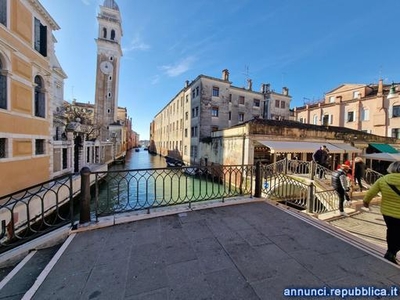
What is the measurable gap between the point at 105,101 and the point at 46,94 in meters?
24.9

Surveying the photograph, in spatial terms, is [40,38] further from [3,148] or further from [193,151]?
[193,151]

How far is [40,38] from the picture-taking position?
9750mm

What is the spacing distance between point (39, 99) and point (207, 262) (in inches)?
474

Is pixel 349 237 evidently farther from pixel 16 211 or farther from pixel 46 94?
pixel 46 94

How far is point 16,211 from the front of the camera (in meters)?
6.30

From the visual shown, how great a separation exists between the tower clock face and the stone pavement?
119 feet

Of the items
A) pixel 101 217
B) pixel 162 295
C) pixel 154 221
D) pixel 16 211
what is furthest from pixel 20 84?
pixel 162 295

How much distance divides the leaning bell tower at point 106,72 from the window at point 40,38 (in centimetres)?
2306

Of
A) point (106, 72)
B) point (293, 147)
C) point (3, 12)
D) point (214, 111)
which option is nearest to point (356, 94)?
point (293, 147)

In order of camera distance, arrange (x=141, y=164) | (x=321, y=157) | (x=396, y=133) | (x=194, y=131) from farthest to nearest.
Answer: (x=141, y=164)
(x=194, y=131)
(x=396, y=133)
(x=321, y=157)

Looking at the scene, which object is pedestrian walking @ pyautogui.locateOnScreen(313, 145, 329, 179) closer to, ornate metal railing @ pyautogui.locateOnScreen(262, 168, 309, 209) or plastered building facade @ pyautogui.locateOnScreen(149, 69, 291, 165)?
ornate metal railing @ pyautogui.locateOnScreen(262, 168, 309, 209)

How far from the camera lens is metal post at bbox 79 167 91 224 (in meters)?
3.42

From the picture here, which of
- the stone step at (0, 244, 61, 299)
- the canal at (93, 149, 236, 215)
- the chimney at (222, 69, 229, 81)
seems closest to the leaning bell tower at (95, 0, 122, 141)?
the canal at (93, 149, 236, 215)

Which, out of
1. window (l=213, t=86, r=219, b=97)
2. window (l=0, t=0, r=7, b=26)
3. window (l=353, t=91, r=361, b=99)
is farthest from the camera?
window (l=353, t=91, r=361, b=99)
